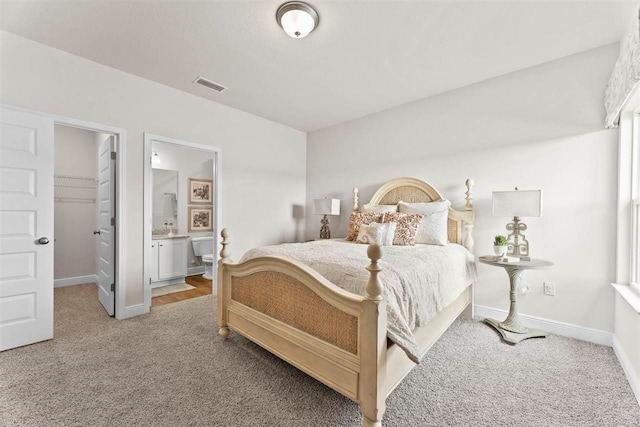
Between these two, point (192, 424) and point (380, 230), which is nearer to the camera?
point (192, 424)

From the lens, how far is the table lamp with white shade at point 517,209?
7.93 ft

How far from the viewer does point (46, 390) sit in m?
1.72

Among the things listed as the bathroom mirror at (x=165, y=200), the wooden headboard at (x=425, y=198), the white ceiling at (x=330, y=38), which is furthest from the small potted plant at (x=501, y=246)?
the bathroom mirror at (x=165, y=200)

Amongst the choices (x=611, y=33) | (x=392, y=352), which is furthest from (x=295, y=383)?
(x=611, y=33)

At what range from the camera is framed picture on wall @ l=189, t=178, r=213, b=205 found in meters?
5.02

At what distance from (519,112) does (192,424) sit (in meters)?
3.74

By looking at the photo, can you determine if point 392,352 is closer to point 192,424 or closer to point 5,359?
point 192,424

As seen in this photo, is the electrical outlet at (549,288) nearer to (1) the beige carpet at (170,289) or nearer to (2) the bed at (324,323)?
(2) the bed at (324,323)

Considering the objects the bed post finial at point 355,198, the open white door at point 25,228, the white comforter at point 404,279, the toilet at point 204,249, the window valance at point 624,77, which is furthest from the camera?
the toilet at point 204,249

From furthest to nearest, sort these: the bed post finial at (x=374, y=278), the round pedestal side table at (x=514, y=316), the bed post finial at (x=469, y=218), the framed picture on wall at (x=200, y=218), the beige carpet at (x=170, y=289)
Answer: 1. the framed picture on wall at (x=200, y=218)
2. the beige carpet at (x=170, y=289)
3. the bed post finial at (x=469, y=218)
4. the round pedestal side table at (x=514, y=316)
5. the bed post finial at (x=374, y=278)

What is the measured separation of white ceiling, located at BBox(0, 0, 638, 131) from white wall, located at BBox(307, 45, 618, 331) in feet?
0.72

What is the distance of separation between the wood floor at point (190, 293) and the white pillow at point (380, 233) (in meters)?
2.45

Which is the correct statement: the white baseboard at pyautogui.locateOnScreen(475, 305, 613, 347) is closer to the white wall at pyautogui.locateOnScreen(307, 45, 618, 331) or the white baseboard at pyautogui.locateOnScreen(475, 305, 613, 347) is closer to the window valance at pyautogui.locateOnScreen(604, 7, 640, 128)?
the white wall at pyautogui.locateOnScreen(307, 45, 618, 331)

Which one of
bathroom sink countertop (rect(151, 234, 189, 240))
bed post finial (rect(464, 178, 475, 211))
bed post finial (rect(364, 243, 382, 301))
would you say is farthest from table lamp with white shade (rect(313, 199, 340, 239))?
bed post finial (rect(364, 243, 382, 301))
